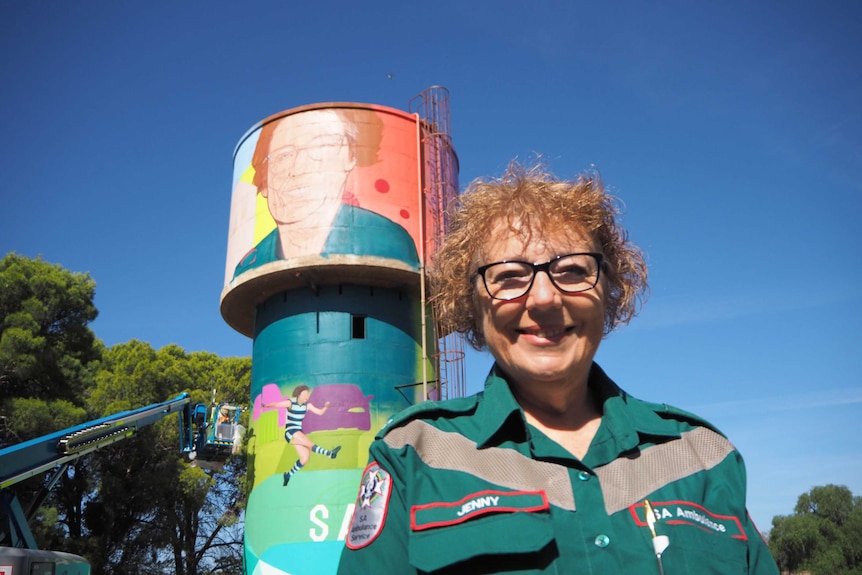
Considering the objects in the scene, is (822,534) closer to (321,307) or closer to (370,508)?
(321,307)

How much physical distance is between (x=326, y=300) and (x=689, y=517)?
1421 centimetres

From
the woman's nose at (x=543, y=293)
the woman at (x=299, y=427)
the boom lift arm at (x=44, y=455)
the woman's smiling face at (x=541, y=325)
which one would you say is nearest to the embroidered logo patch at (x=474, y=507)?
the woman's smiling face at (x=541, y=325)

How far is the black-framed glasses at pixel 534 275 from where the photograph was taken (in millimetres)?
2492

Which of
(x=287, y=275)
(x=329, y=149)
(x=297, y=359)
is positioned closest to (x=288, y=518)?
(x=297, y=359)

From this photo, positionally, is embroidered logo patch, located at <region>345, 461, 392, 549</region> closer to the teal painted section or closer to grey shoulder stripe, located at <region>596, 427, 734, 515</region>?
grey shoulder stripe, located at <region>596, 427, 734, 515</region>

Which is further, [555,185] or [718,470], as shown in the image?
[555,185]

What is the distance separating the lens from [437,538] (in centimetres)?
195

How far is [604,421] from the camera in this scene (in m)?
2.43

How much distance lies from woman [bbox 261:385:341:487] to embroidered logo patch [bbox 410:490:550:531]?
42.8 ft

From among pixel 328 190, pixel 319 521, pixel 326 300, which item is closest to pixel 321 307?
pixel 326 300

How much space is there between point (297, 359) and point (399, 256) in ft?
10.7

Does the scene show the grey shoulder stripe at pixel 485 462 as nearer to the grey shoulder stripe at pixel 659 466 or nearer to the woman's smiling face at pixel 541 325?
the grey shoulder stripe at pixel 659 466

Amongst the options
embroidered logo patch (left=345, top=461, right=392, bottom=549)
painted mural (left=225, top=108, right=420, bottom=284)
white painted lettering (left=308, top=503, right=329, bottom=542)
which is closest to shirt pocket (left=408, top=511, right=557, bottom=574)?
embroidered logo patch (left=345, top=461, right=392, bottom=549)

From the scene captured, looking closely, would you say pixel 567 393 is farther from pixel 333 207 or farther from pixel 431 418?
pixel 333 207
